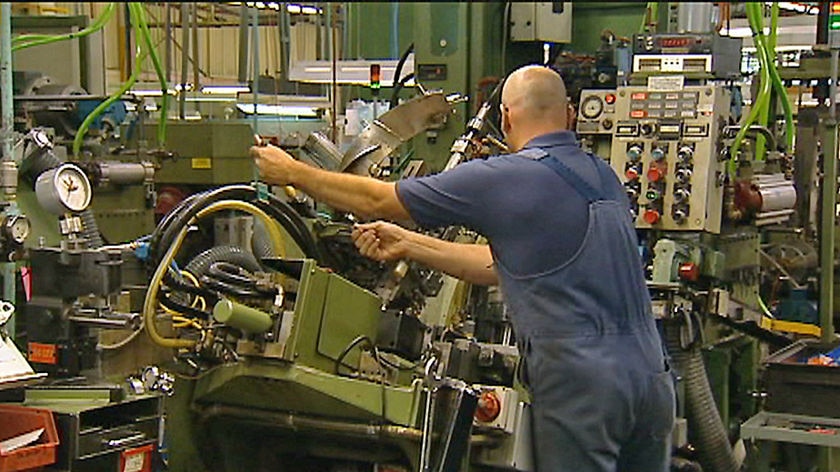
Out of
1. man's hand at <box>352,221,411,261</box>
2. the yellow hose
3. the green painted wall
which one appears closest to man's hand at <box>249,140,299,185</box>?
the yellow hose

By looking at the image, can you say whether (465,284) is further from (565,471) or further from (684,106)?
(684,106)

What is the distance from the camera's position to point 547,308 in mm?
2373

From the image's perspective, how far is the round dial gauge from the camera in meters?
3.97

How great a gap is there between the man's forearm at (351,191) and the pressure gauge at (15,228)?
632mm

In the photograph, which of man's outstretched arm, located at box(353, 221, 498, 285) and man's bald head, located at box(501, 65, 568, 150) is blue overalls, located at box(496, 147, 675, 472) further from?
man's outstretched arm, located at box(353, 221, 498, 285)

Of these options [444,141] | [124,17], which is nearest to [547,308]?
[444,141]

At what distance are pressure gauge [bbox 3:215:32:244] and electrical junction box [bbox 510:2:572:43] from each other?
277 centimetres

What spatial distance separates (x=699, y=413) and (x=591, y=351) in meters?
1.38

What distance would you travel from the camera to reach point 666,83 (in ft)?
12.7

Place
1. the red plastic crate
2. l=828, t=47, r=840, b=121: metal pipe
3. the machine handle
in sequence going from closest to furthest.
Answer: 1. the red plastic crate
2. the machine handle
3. l=828, t=47, r=840, b=121: metal pipe

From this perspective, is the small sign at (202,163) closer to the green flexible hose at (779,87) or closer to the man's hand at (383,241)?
the green flexible hose at (779,87)

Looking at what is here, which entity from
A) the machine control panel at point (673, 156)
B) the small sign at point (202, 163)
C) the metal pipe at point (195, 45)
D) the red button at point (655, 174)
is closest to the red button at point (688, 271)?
the machine control panel at point (673, 156)

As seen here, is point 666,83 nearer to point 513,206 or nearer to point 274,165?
point 513,206

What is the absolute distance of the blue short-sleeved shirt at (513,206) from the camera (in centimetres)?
237
